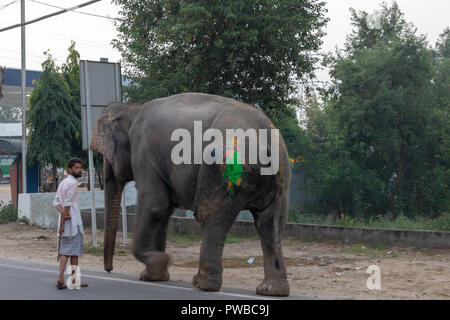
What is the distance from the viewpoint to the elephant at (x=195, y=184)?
7.91 metres

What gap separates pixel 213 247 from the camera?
7.93 m

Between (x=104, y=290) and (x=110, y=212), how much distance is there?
1.52 metres

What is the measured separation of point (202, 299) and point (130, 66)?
1068cm

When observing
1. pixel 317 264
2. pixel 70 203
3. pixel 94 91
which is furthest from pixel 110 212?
pixel 94 91

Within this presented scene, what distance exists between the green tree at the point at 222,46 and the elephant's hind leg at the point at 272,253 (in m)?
7.07

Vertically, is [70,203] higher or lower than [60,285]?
higher

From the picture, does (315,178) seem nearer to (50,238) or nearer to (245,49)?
(245,49)

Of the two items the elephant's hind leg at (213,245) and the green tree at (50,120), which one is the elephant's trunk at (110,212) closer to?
the elephant's hind leg at (213,245)

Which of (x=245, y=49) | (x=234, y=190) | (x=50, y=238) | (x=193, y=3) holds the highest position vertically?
(x=193, y=3)

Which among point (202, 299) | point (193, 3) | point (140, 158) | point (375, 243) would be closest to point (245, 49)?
point (193, 3)

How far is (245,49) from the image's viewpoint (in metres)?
14.9

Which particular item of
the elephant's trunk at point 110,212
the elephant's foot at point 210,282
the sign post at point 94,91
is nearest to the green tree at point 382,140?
the sign post at point 94,91

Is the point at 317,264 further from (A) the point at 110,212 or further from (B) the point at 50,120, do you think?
(B) the point at 50,120
